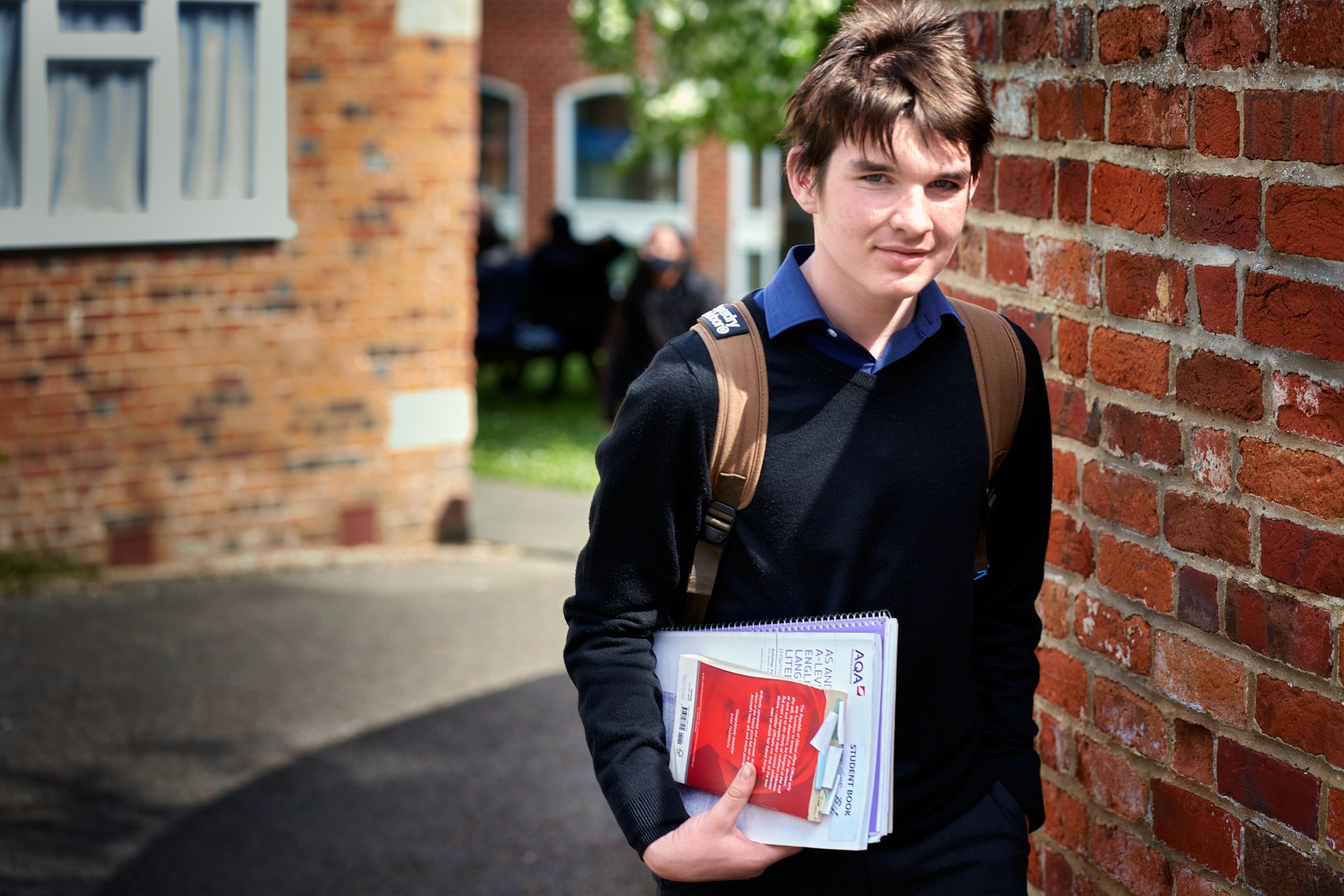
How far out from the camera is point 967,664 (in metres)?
2.09

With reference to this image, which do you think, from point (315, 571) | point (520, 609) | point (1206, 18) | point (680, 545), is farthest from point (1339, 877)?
point (315, 571)

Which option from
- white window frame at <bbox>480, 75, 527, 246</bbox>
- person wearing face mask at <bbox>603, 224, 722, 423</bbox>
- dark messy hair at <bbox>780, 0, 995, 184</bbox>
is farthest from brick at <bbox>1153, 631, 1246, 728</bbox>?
white window frame at <bbox>480, 75, 527, 246</bbox>

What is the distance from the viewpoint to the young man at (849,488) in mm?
1924

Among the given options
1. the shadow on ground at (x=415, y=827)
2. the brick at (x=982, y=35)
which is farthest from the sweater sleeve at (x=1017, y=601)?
the shadow on ground at (x=415, y=827)

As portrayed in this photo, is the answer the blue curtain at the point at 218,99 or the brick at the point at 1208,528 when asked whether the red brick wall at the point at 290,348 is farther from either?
the brick at the point at 1208,528

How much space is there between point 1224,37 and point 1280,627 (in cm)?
85

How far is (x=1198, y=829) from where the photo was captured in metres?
2.28

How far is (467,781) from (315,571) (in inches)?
117

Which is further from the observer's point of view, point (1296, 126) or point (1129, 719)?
point (1129, 719)

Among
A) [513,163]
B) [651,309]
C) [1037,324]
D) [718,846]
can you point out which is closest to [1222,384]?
[1037,324]

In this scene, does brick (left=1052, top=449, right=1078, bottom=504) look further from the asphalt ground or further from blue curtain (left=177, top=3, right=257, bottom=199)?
blue curtain (left=177, top=3, right=257, bottom=199)

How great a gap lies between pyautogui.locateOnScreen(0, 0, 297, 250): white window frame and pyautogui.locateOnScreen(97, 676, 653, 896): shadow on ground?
10.3ft

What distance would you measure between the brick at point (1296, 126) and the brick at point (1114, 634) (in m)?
0.79

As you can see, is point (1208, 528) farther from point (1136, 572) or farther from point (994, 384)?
point (994, 384)
